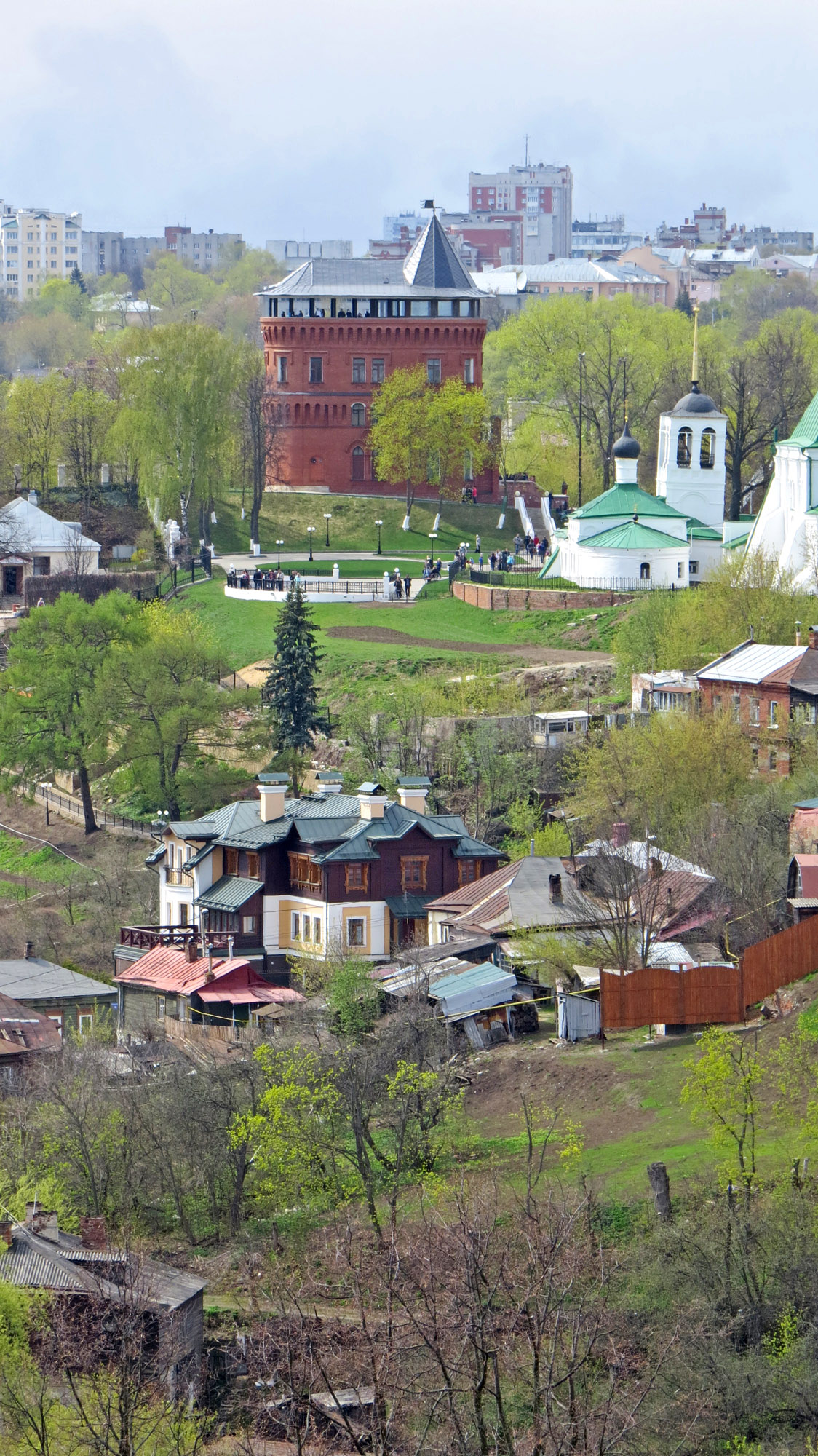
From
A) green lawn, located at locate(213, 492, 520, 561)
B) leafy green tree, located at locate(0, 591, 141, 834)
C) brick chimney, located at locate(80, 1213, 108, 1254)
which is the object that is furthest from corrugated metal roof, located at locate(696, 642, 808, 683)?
brick chimney, located at locate(80, 1213, 108, 1254)

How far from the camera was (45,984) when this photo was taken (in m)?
45.8

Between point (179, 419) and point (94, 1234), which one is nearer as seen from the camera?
point (94, 1234)

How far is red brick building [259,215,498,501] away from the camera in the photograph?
8319 cm

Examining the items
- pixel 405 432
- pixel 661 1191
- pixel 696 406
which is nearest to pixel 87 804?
pixel 696 406

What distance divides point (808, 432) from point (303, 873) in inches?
958

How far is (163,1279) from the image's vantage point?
30.8 metres

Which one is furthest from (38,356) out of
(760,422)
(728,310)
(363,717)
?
(363,717)

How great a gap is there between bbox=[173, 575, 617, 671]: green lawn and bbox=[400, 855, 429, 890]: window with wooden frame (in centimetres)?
1327

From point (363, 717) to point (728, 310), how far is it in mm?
115065

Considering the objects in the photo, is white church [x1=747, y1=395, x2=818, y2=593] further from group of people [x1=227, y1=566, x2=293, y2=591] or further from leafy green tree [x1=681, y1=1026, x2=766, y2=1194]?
leafy green tree [x1=681, y1=1026, x2=766, y2=1194]

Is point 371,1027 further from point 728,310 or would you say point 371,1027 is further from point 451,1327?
point 728,310

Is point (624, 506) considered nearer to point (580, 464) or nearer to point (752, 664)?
point (580, 464)

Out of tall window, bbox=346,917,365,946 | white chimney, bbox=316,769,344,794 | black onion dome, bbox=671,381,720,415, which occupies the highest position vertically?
black onion dome, bbox=671,381,720,415

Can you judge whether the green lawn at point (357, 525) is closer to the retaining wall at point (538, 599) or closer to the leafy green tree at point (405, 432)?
the leafy green tree at point (405, 432)
